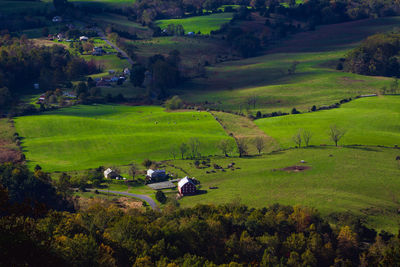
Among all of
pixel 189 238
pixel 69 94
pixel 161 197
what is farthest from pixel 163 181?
pixel 69 94

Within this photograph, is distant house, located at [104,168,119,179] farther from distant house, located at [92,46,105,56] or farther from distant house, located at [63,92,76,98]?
distant house, located at [92,46,105,56]

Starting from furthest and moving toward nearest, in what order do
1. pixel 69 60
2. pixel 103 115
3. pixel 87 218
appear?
pixel 69 60
pixel 103 115
pixel 87 218

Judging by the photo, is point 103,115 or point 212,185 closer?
point 212,185

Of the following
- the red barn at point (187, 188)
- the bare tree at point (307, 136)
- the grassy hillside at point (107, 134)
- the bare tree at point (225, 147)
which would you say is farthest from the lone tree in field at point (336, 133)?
the red barn at point (187, 188)

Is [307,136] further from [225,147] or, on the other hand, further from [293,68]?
[293,68]

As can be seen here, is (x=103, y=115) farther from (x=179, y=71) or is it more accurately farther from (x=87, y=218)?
(x=87, y=218)

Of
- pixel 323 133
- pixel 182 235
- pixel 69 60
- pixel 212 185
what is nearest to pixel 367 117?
pixel 323 133

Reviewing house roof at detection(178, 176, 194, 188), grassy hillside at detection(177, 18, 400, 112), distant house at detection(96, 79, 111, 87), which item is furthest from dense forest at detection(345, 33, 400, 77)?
house roof at detection(178, 176, 194, 188)
